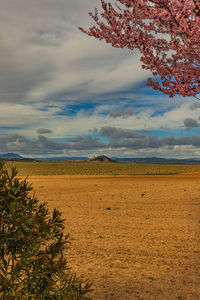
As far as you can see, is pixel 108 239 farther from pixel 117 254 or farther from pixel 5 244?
pixel 5 244

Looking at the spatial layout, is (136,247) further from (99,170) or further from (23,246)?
(99,170)

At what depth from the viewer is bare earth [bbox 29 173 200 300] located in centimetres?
562

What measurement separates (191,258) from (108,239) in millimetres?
2770

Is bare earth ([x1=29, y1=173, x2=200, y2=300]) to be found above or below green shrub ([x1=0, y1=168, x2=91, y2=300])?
below

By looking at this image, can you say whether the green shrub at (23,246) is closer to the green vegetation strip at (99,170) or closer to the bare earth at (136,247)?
the bare earth at (136,247)

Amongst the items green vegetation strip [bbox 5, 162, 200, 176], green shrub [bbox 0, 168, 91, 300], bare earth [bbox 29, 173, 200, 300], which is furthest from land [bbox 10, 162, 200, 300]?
green vegetation strip [bbox 5, 162, 200, 176]

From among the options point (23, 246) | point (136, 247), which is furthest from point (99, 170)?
point (23, 246)

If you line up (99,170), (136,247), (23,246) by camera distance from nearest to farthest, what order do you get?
(23,246), (136,247), (99,170)

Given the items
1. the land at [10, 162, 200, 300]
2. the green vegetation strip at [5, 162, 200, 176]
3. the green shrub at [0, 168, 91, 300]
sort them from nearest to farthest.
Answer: the green shrub at [0, 168, 91, 300] → the land at [10, 162, 200, 300] → the green vegetation strip at [5, 162, 200, 176]

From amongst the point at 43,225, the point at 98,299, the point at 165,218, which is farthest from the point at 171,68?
the point at 43,225

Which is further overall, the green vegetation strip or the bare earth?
the green vegetation strip

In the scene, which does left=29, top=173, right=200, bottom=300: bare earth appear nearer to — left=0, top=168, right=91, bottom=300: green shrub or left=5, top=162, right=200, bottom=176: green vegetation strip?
left=0, top=168, right=91, bottom=300: green shrub

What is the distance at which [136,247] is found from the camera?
8.09 meters

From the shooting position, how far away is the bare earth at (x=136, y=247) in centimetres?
562
